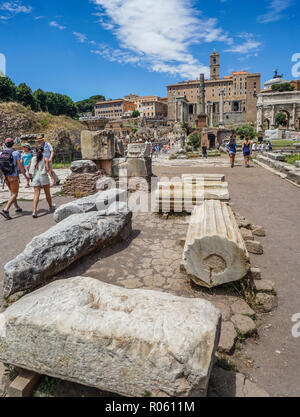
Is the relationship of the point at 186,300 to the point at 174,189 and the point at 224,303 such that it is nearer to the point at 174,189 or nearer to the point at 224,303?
the point at 224,303

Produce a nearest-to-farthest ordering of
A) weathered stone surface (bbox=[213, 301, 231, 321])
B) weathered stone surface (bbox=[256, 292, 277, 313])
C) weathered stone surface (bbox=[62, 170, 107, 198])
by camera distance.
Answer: weathered stone surface (bbox=[213, 301, 231, 321]) → weathered stone surface (bbox=[256, 292, 277, 313]) → weathered stone surface (bbox=[62, 170, 107, 198])

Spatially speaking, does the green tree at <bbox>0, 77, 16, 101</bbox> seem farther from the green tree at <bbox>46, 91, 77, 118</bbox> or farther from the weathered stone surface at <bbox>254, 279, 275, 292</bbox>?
the weathered stone surface at <bbox>254, 279, 275, 292</bbox>

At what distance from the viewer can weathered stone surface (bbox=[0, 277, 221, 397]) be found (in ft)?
4.78

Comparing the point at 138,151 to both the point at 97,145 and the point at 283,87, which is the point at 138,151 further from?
the point at 283,87

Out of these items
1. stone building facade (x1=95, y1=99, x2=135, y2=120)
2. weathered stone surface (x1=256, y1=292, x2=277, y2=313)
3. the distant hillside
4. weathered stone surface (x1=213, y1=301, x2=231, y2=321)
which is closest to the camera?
weathered stone surface (x1=213, y1=301, x2=231, y2=321)

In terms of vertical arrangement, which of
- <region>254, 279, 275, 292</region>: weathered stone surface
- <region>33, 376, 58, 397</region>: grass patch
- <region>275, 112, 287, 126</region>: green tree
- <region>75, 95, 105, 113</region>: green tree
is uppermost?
<region>75, 95, 105, 113</region>: green tree

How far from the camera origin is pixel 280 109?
47.3 m

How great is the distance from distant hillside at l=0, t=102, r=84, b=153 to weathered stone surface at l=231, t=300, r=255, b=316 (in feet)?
61.2

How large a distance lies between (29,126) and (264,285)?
2270 centimetres

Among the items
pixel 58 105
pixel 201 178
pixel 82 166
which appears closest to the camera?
pixel 201 178

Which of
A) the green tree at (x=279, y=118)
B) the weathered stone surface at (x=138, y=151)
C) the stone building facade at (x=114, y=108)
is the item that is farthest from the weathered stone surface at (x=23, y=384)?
the stone building facade at (x=114, y=108)

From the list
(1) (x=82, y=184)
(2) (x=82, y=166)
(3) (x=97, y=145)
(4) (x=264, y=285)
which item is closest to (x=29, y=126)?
(3) (x=97, y=145)

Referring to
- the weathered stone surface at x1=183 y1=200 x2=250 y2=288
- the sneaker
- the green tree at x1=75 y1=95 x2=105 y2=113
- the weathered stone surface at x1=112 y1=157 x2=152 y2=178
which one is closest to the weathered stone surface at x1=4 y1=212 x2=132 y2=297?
the weathered stone surface at x1=183 y1=200 x2=250 y2=288

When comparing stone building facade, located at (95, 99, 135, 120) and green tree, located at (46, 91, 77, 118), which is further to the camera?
stone building facade, located at (95, 99, 135, 120)
